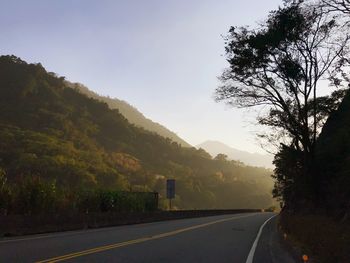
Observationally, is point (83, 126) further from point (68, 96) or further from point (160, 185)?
point (160, 185)

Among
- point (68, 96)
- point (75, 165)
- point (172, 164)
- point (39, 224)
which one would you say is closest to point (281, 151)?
point (39, 224)

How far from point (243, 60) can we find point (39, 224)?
16.3 metres

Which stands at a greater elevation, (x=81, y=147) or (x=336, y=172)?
(x=81, y=147)

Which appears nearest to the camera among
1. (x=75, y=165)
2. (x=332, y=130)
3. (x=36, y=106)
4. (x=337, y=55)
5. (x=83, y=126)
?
(x=337, y=55)

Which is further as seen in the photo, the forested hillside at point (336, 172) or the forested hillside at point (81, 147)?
the forested hillside at point (81, 147)

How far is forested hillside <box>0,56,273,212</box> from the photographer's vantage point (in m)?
110

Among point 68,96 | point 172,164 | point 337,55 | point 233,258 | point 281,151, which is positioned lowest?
point 233,258

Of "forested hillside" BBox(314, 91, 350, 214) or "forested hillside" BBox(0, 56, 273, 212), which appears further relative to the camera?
"forested hillside" BBox(0, 56, 273, 212)

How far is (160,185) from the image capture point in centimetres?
15262

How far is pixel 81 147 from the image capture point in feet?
488

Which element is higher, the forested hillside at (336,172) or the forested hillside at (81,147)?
the forested hillside at (81,147)

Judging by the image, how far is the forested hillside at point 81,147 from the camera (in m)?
110

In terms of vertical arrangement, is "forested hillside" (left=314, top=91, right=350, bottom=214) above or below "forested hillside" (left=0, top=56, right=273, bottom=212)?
below

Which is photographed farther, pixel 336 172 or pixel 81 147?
pixel 81 147
